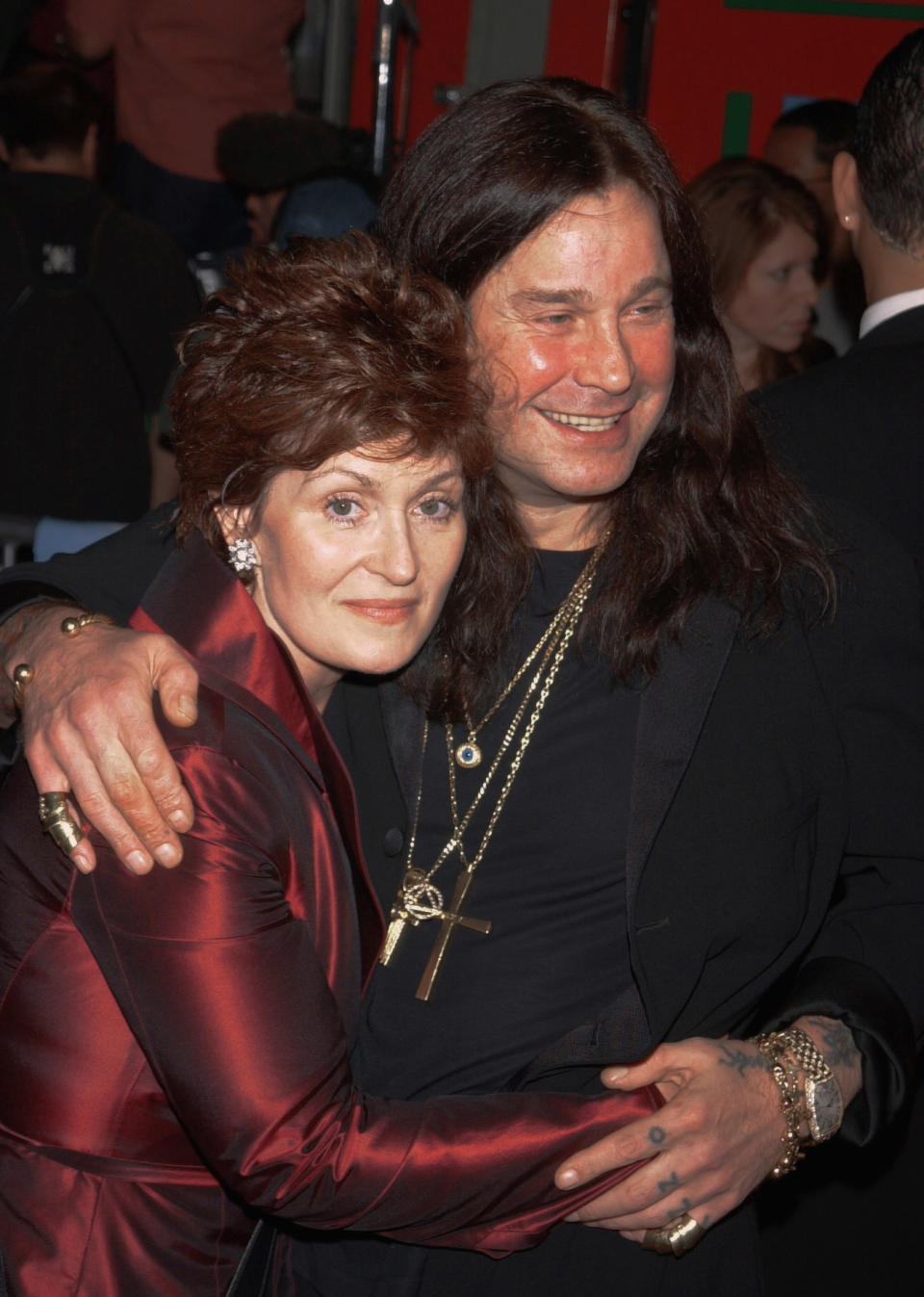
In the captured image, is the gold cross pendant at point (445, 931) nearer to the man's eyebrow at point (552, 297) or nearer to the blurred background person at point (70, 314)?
the man's eyebrow at point (552, 297)

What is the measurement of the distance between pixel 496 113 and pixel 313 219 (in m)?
2.58

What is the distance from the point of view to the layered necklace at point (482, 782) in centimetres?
187

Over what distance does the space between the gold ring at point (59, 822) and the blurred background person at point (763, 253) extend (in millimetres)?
3219

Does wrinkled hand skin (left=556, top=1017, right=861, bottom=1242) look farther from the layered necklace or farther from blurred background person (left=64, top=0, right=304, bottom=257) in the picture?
blurred background person (left=64, top=0, right=304, bottom=257)

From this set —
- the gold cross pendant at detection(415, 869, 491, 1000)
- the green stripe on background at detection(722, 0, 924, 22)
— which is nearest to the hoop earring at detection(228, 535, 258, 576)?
the gold cross pendant at detection(415, 869, 491, 1000)

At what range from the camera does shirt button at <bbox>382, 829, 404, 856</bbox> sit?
6.37 ft

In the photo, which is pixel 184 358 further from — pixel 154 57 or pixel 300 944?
pixel 154 57

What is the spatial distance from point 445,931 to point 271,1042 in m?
0.42

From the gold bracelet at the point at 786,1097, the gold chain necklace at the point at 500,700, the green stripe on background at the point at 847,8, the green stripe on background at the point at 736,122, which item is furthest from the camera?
the green stripe on background at the point at 736,122

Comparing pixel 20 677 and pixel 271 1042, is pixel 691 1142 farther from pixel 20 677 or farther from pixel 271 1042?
pixel 20 677

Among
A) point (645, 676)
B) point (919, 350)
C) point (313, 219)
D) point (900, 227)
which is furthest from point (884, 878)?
point (313, 219)

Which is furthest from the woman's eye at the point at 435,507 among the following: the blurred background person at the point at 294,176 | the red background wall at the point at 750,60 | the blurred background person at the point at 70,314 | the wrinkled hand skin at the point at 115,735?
the red background wall at the point at 750,60

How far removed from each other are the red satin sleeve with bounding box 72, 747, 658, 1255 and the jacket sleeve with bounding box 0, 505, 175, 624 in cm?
48

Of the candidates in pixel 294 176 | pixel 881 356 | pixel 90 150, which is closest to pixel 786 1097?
pixel 881 356
